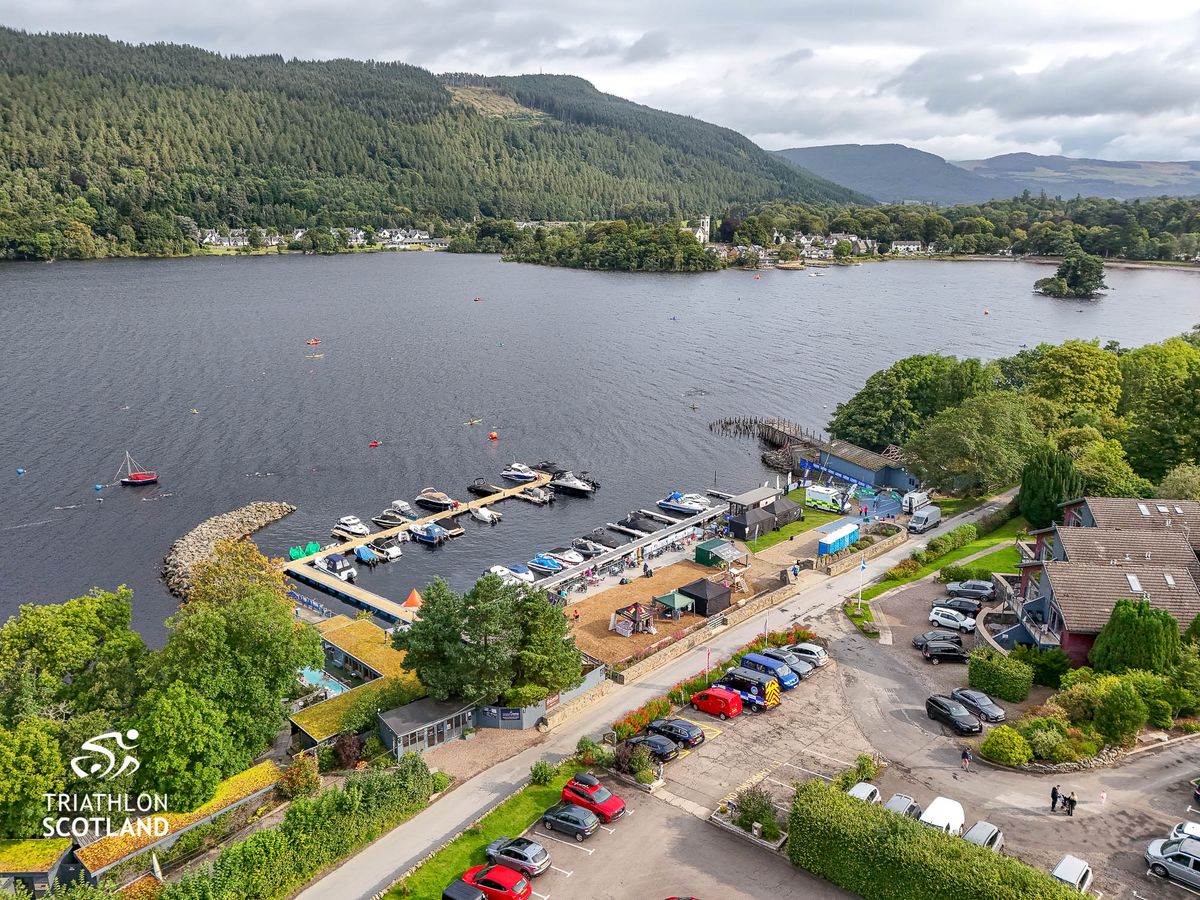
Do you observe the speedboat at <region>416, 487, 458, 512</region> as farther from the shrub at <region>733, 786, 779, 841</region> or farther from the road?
the shrub at <region>733, 786, 779, 841</region>

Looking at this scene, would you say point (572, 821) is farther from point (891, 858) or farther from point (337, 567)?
point (337, 567)

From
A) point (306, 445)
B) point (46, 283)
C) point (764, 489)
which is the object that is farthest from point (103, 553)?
point (46, 283)

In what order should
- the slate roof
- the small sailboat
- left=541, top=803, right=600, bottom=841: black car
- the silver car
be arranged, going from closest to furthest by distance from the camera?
1. the silver car
2. left=541, top=803, right=600, bottom=841: black car
3. the slate roof
4. the small sailboat

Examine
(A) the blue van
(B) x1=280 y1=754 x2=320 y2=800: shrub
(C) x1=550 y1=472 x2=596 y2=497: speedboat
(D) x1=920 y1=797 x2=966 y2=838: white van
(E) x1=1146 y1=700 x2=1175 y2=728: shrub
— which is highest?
(E) x1=1146 y1=700 x2=1175 y2=728: shrub

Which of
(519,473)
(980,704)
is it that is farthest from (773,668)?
(519,473)

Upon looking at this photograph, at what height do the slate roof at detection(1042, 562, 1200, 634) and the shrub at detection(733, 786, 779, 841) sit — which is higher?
the slate roof at detection(1042, 562, 1200, 634)

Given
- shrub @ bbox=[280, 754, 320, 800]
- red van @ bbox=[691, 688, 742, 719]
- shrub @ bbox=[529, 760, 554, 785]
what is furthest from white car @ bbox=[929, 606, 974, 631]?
shrub @ bbox=[280, 754, 320, 800]
